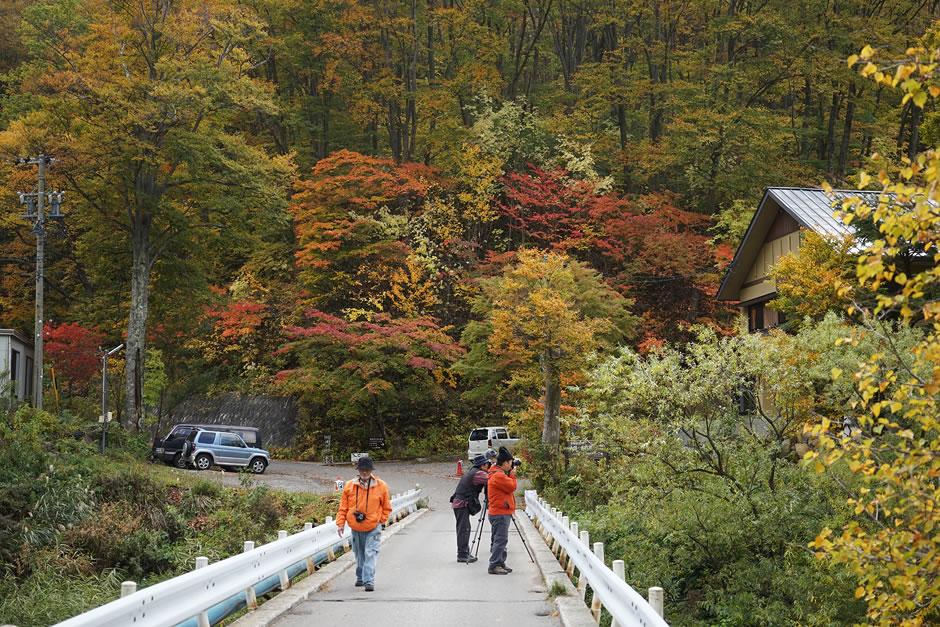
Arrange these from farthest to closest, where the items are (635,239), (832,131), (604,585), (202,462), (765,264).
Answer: (832,131), (635,239), (202,462), (765,264), (604,585)

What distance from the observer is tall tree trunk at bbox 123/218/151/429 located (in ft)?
103

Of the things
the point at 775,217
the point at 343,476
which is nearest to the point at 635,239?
the point at 775,217

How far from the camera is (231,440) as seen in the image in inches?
1321

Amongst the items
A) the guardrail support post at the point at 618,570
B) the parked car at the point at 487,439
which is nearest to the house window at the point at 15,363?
the parked car at the point at 487,439

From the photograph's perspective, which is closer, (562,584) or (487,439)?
(562,584)

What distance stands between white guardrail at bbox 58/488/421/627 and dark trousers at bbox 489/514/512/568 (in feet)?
8.35

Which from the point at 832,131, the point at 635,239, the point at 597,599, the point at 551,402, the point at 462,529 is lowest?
the point at 597,599

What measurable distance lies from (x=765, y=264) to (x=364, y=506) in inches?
770

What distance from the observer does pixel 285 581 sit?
10.5 m

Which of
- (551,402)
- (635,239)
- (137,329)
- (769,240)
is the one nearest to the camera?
(769,240)

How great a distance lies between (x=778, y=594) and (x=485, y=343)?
72.8 ft

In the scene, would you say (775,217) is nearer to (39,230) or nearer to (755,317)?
(755,317)

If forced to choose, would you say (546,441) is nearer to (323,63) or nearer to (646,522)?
(646,522)

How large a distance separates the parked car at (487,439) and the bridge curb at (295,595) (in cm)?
2185
